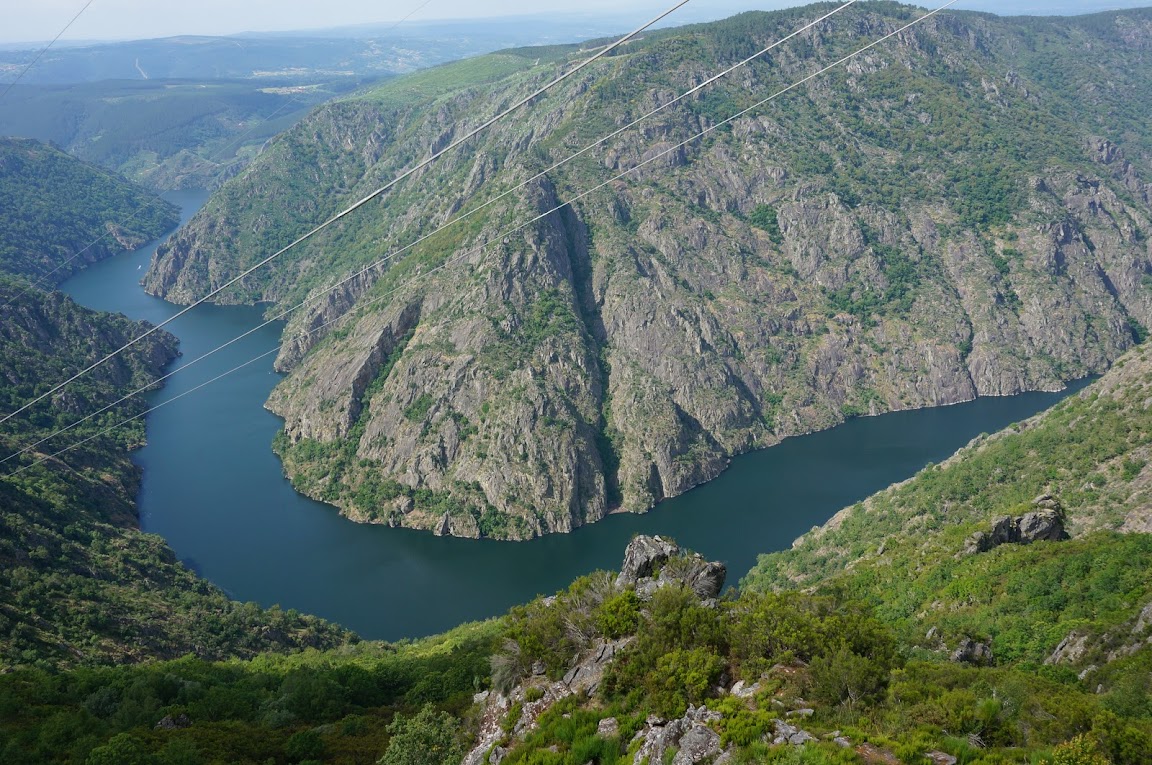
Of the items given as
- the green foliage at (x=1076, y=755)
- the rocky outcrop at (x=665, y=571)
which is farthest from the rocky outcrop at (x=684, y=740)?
the rocky outcrop at (x=665, y=571)

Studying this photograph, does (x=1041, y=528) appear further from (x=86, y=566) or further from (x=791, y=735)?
(x=86, y=566)

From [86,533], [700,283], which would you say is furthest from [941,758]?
[700,283]

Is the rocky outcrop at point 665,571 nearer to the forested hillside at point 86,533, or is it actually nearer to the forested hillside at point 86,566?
the forested hillside at point 86,533

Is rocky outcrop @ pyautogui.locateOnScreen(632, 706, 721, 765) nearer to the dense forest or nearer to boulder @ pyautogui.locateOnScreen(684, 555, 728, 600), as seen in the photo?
A: the dense forest

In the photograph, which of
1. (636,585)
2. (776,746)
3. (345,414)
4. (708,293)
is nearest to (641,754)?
(776,746)

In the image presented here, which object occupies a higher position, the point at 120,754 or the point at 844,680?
the point at 120,754

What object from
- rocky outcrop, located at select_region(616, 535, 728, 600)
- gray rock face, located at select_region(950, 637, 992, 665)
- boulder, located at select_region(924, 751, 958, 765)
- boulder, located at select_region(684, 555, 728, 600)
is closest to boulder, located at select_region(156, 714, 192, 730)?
rocky outcrop, located at select_region(616, 535, 728, 600)
